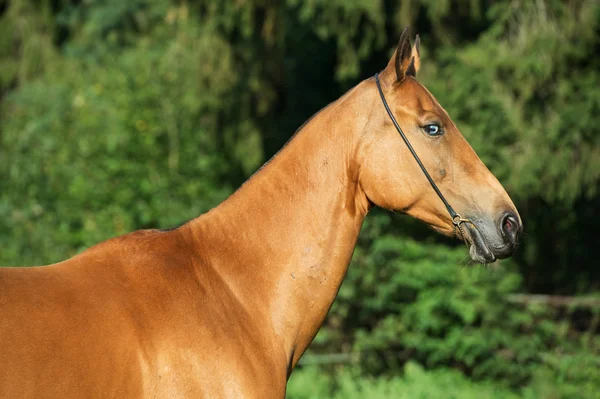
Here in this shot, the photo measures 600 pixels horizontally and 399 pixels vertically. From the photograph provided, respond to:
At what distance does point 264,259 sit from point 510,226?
40.8 inches

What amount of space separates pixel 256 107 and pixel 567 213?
4.76 m

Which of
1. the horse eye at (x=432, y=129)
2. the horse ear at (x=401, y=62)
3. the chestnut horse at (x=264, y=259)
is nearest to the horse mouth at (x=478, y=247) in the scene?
the chestnut horse at (x=264, y=259)

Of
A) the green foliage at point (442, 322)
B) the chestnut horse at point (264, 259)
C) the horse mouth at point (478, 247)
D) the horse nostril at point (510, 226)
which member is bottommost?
the green foliage at point (442, 322)

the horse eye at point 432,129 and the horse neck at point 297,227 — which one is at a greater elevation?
the horse eye at point 432,129

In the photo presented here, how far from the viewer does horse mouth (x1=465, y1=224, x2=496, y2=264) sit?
10.3ft

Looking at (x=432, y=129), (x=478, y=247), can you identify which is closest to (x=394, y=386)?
(x=478, y=247)

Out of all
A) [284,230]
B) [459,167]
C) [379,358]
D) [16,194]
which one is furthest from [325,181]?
[16,194]

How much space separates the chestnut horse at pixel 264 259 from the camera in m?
2.75

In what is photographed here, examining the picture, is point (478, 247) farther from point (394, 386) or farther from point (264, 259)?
point (394, 386)

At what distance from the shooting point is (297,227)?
324cm

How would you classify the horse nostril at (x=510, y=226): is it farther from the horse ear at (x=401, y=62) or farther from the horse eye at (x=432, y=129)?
the horse ear at (x=401, y=62)

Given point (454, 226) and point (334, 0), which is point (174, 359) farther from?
point (334, 0)

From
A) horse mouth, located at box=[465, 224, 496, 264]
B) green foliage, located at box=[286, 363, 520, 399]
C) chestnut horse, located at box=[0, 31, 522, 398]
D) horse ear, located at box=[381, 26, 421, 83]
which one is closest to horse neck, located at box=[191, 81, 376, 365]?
chestnut horse, located at box=[0, 31, 522, 398]

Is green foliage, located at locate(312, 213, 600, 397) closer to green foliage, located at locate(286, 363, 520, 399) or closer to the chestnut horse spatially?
green foliage, located at locate(286, 363, 520, 399)
